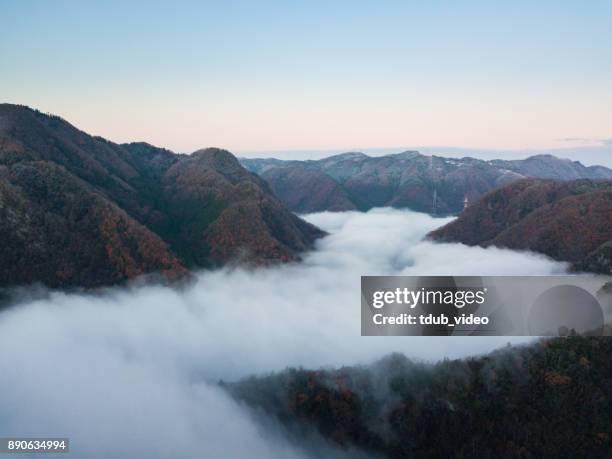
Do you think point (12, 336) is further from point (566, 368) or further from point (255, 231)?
point (566, 368)

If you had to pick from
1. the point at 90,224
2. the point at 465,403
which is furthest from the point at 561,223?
the point at 90,224

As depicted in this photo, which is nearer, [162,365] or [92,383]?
[92,383]

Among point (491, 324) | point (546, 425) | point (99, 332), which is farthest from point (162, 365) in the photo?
point (546, 425)

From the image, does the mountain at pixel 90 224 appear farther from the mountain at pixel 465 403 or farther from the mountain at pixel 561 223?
the mountain at pixel 561 223

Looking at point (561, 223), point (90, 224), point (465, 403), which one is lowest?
point (465, 403)

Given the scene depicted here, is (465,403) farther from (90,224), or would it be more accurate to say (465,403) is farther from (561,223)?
(90,224)

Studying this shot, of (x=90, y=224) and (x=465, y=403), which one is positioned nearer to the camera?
(x=465, y=403)

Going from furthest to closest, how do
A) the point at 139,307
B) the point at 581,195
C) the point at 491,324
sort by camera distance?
the point at 581,195, the point at 139,307, the point at 491,324
